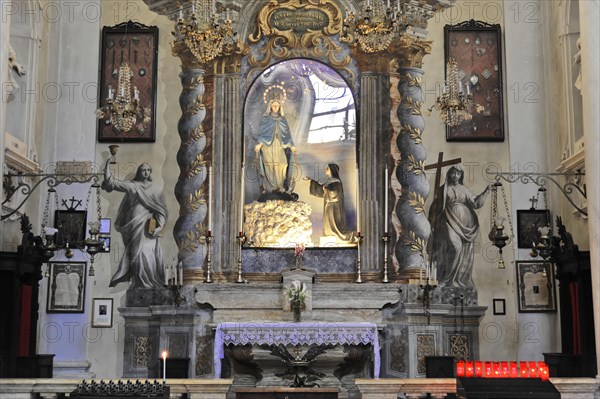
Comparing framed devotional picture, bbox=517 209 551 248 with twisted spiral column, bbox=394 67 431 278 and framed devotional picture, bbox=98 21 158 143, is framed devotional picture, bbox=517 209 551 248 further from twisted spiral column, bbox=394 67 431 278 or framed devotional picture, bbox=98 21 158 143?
framed devotional picture, bbox=98 21 158 143

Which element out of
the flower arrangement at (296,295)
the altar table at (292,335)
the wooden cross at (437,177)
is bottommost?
the altar table at (292,335)

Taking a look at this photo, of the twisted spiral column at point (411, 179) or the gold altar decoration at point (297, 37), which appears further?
the gold altar decoration at point (297, 37)

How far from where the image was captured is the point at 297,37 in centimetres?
1642

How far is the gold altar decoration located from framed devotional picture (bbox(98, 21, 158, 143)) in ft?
6.11

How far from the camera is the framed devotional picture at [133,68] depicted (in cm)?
1644

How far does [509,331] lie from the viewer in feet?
52.1

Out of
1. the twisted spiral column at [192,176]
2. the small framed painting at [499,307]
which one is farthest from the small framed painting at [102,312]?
the small framed painting at [499,307]

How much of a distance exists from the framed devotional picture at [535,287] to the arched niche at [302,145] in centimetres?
300

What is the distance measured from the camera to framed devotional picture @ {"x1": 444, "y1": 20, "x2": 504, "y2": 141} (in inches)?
648

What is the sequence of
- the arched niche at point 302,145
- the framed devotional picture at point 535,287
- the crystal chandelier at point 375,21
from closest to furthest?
the crystal chandelier at point 375,21, the framed devotional picture at point 535,287, the arched niche at point 302,145

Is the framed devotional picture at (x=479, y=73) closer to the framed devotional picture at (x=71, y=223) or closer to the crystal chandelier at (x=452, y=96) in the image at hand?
the crystal chandelier at (x=452, y=96)

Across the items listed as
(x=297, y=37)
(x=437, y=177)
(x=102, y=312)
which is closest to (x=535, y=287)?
(x=437, y=177)

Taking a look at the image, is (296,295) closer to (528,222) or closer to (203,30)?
(528,222)

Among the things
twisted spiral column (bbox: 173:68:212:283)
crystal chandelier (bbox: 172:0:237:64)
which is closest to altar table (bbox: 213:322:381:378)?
twisted spiral column (bbox: 173:68:212:283)
